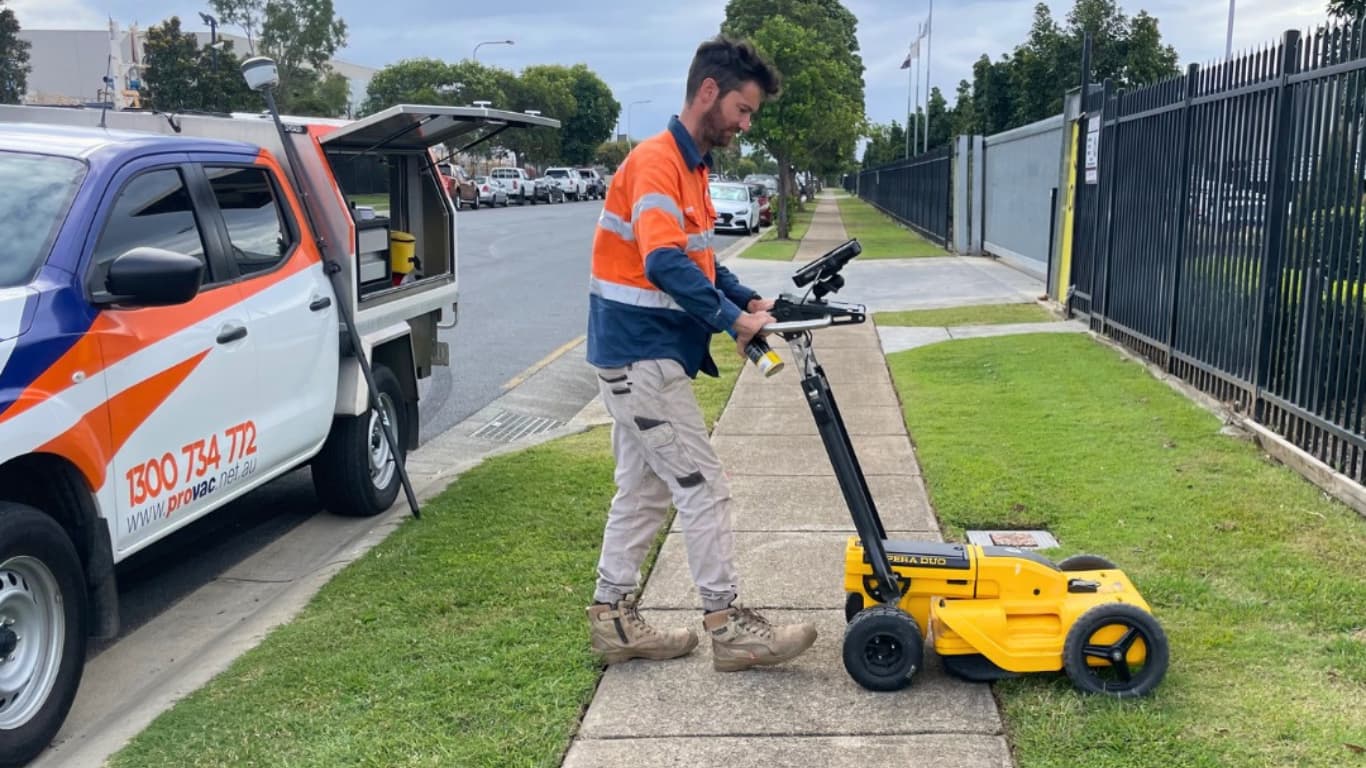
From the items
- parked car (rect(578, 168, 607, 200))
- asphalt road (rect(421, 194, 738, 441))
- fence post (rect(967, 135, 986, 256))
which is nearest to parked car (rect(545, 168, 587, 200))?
parked car (rect(578, 168, 607, 200))

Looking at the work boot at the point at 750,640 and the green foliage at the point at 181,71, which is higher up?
the green foliage at the point at 181,71

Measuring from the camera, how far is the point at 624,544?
421cm

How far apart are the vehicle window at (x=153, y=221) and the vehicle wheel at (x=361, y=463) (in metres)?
1.37

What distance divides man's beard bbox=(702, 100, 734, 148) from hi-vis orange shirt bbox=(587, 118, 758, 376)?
0.20 ft

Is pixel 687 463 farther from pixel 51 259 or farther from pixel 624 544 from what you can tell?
pixel 51 259

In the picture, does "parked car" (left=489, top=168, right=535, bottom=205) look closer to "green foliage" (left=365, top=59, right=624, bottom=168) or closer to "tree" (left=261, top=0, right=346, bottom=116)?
"green foliage" (left=365, top=59, right=624, bottom=168)

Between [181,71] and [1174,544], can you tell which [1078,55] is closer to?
[1174,544]

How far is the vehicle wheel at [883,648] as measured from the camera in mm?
3783

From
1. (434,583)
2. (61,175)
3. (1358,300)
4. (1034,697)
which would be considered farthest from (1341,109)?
(61,175)

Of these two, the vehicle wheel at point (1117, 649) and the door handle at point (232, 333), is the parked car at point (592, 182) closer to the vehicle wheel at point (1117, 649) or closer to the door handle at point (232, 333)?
the door handle at point (232, 333)

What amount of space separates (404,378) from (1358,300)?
489cm

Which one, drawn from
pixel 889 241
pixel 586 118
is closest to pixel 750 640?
pixel 889 241

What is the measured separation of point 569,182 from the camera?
60.6 meters

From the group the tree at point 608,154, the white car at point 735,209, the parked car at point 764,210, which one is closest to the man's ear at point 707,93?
the white car at point 735,209
